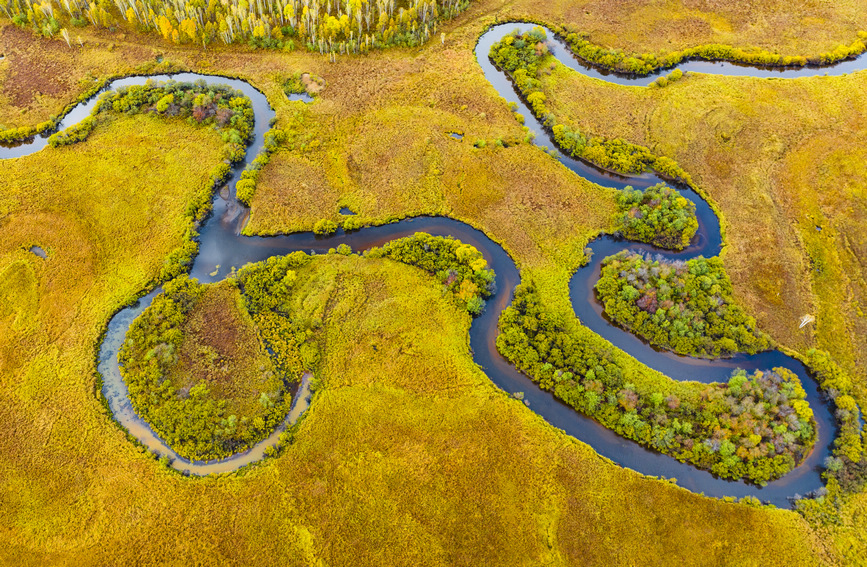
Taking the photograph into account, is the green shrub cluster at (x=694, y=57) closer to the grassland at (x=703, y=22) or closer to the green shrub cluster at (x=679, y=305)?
the grassland at (x=703, y=22)

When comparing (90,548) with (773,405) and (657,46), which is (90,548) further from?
(657,46)

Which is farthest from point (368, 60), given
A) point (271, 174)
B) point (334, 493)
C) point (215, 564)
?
point (215, 564)

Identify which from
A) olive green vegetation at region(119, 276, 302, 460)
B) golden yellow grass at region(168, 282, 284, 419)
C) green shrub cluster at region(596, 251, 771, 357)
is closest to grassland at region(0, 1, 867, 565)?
olive green vegetation at region(119, 276, 302, 460)

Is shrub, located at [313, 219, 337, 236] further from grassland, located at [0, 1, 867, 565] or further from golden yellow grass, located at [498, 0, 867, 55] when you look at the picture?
golden yellow grass, located at [498, 0, 867, 55]

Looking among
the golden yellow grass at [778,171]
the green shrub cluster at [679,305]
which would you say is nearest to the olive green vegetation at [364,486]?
the green shrub cluster at [679,305]

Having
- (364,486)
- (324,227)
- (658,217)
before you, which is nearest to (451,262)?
(324,227)
